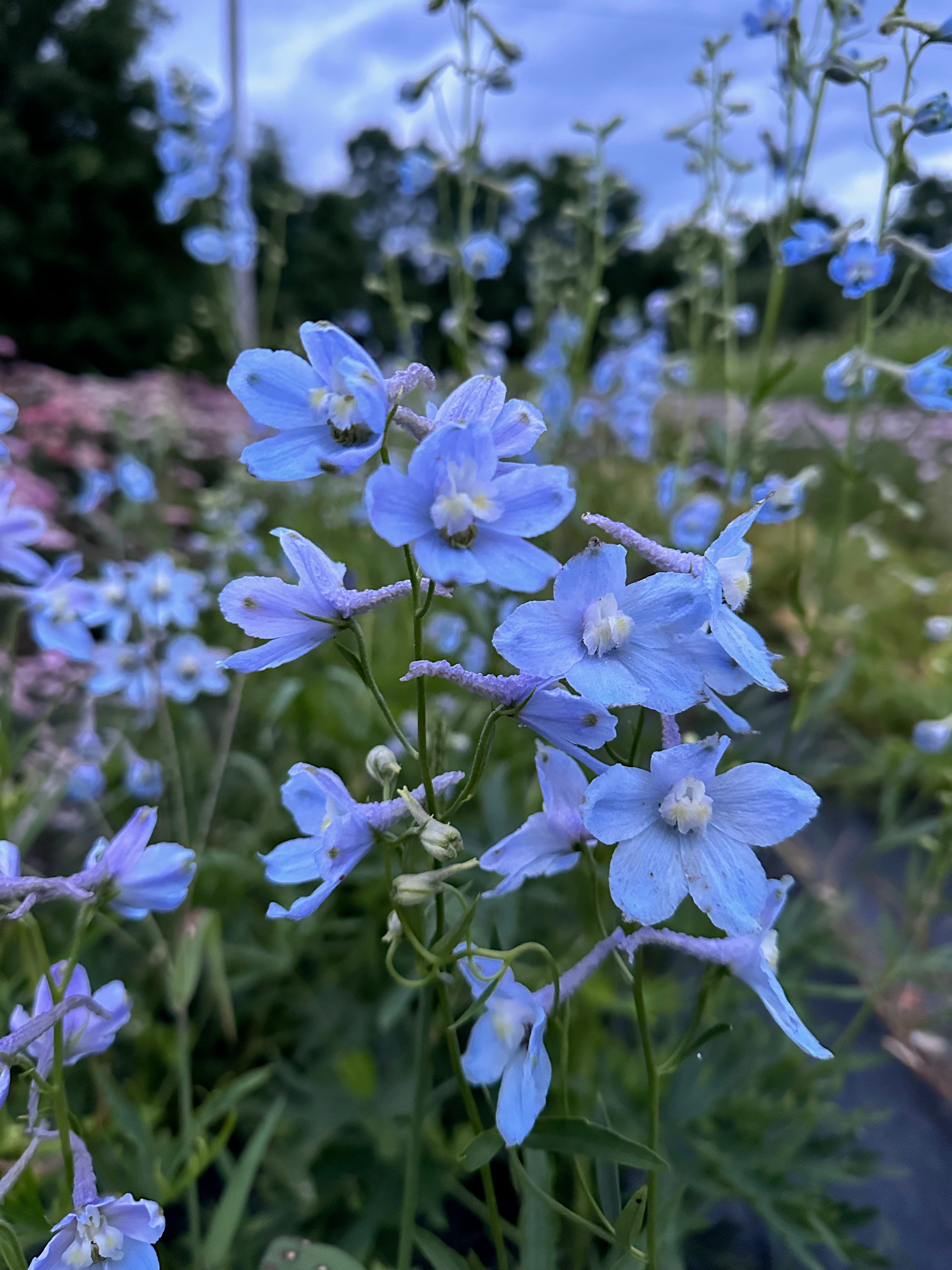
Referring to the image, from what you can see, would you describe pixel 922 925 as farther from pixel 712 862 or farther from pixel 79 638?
pixel 79 638

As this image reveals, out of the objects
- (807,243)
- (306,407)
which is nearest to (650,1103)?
(306,407)

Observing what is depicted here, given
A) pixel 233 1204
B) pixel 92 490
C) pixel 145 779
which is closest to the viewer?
pixel 233 1204

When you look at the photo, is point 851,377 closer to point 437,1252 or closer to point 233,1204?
point 437,1252

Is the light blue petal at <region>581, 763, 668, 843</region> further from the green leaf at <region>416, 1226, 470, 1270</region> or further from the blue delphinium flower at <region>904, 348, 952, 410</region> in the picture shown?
the blue delphinium flower at <region>904, 348, 952, 410</region>

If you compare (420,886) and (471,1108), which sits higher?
(420,886)

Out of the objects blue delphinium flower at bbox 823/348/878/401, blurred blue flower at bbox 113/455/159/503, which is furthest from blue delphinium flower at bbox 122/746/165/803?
blue delphinium flower at bbox 823/348/878/401

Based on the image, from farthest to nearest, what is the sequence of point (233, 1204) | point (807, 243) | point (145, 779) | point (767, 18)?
1. point (145, 779)
2. point (767, 18)
3. point (807, 243)
4. point (233, 1204)

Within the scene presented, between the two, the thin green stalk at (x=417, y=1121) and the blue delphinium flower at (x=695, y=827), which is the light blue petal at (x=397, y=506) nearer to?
the blue delphinium flower at (x=695, y=827)

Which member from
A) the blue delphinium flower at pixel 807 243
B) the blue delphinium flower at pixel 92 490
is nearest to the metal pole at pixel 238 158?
the blue delphinium flower at pixel 92 490
